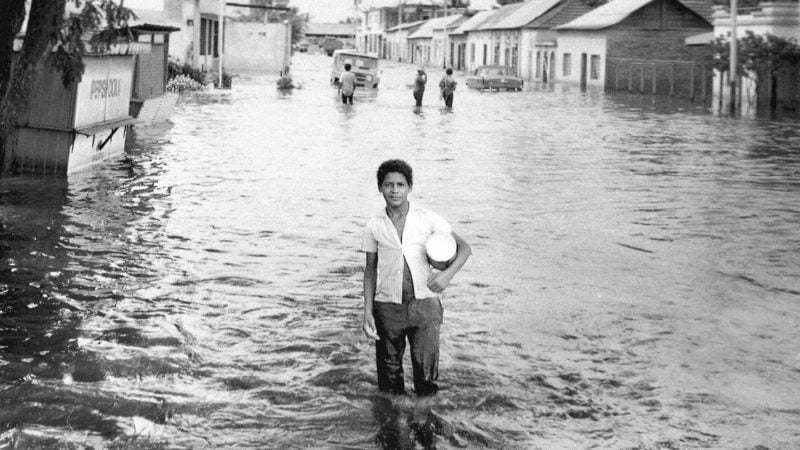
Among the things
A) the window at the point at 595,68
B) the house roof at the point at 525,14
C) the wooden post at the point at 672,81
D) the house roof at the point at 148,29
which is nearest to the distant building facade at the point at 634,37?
the window at the point at 595,68

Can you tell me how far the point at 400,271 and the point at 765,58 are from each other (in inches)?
1287

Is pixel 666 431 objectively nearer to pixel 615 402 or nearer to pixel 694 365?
pixel 615 402

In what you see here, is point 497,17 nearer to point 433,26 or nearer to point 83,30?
point 433,26

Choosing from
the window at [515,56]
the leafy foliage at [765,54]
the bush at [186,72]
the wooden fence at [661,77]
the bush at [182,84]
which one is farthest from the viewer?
the window at [515,56]

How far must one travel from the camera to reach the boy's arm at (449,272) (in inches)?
249

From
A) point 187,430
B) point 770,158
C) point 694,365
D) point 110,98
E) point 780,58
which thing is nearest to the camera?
point 187,430

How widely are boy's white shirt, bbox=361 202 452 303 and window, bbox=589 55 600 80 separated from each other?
5383 cm

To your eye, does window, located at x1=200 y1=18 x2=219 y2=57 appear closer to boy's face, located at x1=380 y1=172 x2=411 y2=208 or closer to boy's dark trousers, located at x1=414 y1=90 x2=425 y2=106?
boy's dark trousers, located at x1=414 y1=90 x2=425 y2=106

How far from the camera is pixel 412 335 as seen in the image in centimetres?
668

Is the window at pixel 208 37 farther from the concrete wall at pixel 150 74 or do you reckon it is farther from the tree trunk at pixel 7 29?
the tree trunk at pixel 7 29

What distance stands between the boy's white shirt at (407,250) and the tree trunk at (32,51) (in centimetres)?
633

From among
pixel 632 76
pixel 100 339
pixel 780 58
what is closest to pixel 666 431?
pixel 100 339

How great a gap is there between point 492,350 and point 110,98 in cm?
1168

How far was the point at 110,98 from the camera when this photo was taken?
18.5 m
